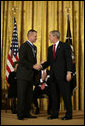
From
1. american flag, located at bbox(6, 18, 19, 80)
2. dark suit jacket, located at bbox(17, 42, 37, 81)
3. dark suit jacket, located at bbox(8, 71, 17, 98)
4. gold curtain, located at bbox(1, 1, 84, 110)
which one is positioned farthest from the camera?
gold curtain, located at bbox(1, 1, 84, 110)

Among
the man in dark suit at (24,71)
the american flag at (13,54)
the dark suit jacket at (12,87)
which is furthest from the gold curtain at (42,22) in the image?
the man in dark suit at (24,71)

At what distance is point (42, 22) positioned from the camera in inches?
258

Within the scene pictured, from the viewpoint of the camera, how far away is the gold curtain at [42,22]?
641 cm

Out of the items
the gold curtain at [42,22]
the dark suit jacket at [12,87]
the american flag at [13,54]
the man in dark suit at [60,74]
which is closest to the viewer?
the man in dark suit at [60,74]

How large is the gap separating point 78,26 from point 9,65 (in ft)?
7.43

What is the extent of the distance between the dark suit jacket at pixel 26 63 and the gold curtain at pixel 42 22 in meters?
2.64

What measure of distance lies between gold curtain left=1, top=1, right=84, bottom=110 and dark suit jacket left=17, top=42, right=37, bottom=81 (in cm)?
264

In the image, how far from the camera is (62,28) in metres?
6.48

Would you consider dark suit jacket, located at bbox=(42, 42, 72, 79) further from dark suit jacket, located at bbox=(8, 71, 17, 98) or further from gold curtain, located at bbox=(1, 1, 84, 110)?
gold curtain, located at bbox=(1, 1, 84, 110)

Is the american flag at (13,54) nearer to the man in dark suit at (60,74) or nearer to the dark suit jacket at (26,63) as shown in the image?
the dark suit jacket at (26,63)

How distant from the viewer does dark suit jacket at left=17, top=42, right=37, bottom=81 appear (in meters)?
3.64

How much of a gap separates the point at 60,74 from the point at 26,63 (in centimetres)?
57

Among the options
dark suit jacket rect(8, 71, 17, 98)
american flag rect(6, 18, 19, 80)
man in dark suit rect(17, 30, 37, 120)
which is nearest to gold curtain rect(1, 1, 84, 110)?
american flag rect(6, 18, 19, 80)

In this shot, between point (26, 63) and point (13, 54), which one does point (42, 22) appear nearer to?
point (13, 54)
